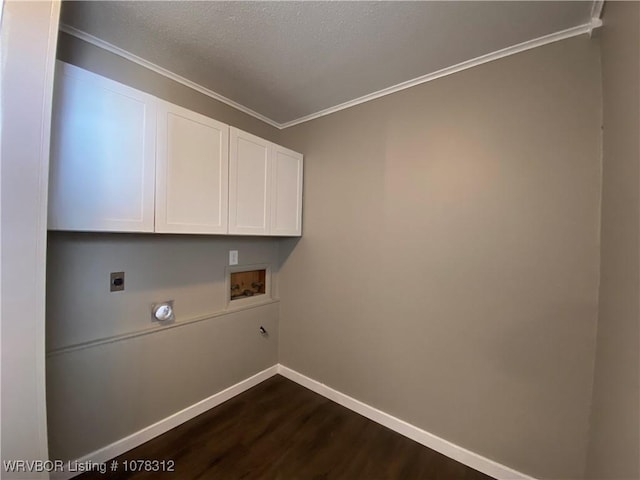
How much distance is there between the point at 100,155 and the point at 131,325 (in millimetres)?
1093

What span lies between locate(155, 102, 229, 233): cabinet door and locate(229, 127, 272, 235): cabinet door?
0.20 feet

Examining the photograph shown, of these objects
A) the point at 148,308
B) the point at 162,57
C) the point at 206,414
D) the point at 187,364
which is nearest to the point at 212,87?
the point at 162,57

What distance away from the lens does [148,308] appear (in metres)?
1.75

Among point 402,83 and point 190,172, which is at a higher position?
point 402,83

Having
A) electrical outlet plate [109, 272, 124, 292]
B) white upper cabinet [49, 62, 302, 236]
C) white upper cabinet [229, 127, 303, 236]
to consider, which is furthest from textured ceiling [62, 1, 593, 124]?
electrical outlet plate [109, 272, 124, 292]

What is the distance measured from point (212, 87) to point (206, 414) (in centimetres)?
265

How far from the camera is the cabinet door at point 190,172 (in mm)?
1530

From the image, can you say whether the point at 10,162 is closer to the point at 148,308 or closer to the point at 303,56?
the point at 148,308

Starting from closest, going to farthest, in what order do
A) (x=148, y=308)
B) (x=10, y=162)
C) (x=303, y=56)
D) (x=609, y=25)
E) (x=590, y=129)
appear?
(x=10, y=162) < (x=609, y=25) < (x=590, y=129) < (x=303, y=56) < (x=148, y=308)

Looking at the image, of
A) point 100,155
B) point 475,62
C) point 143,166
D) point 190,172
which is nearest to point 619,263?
point 475,62

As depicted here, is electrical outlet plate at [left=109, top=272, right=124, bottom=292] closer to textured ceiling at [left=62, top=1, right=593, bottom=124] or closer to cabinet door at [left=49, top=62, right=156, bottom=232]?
cabinet door at [left=49, top=62, right=156, bottom=232]

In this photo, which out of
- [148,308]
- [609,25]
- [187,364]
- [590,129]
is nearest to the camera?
[609,25]

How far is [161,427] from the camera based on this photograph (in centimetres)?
180

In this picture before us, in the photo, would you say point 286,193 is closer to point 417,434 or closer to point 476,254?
point 476,254
